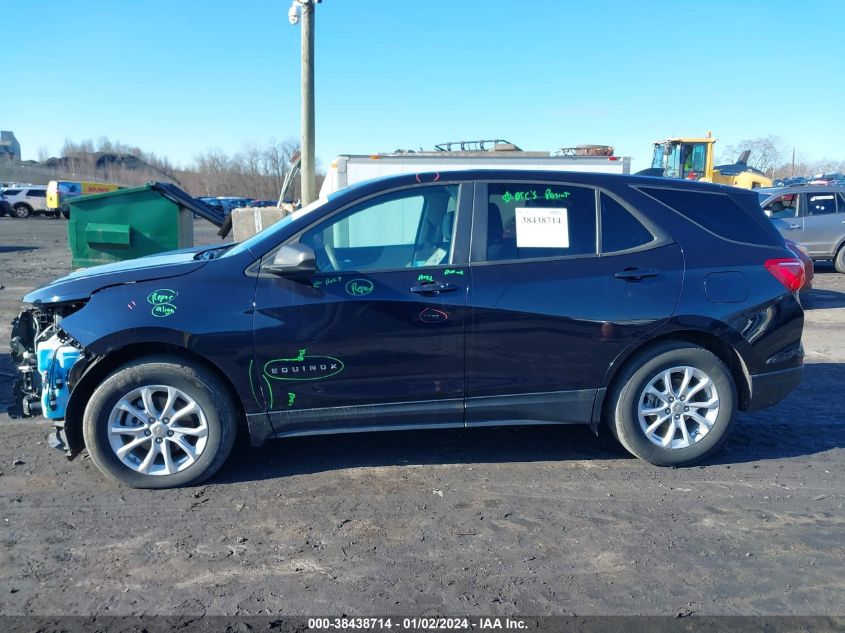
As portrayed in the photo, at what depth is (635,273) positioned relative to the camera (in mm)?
4395

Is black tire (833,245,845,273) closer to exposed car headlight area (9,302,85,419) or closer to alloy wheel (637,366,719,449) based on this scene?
alloy wheel (637,366,719,449)

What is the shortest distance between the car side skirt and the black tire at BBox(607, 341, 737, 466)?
0.66 feet

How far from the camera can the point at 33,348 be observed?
4.34 metres

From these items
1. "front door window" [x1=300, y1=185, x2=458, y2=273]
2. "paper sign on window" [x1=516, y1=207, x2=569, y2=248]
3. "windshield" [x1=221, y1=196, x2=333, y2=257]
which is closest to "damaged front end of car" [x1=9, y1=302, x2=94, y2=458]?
"windshield" [x1=221, y1=196, x2=333, y2=257]

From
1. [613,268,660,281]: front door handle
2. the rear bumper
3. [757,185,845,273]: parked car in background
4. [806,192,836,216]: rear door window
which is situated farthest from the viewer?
[806,192,836,216]: rear door window

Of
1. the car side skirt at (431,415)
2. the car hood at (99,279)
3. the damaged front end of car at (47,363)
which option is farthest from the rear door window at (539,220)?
the damaged front end of car at (47,363)

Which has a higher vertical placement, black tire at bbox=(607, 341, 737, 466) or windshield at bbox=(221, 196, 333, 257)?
windshield at bbox=(221, 196, 333, 257)

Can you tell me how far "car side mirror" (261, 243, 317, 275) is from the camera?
401cm

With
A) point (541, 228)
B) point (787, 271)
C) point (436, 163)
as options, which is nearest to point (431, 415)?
→ point (541, 228)

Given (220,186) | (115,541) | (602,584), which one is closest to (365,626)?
(602,584)

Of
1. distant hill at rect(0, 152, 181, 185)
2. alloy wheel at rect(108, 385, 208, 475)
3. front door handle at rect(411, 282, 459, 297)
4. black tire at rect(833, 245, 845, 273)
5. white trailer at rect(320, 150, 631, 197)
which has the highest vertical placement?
distant hill at rect(0, 152, 181, 185)

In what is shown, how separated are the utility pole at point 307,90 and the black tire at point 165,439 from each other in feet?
31.3

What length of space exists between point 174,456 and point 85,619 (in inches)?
55.4

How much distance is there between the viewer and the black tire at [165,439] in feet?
13.1
